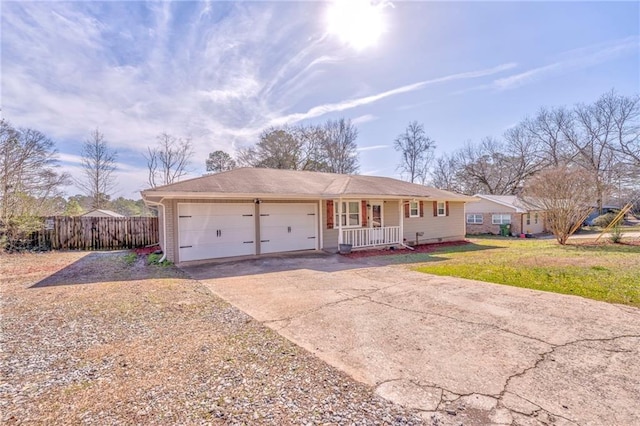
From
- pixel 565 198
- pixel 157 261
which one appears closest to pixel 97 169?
pixel 157 261

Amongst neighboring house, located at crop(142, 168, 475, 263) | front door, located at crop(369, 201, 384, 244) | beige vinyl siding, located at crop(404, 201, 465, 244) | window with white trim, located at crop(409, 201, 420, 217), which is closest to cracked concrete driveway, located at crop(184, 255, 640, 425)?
neighboring house, located at crop(142, 168, 475, 263)

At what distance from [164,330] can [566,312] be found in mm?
6030

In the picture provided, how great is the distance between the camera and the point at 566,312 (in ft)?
15.5

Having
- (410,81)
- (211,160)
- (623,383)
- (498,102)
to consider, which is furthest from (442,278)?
(211,160)

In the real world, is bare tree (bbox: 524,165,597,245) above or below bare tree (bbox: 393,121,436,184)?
below

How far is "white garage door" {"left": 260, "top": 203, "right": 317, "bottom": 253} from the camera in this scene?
1096cm

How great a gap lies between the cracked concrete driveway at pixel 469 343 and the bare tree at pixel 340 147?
22.4 metres

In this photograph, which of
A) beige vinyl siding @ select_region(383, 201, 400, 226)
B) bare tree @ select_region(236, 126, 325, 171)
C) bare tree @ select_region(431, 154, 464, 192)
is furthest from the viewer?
bare tree @ select_region(431, 154, 464, 192)

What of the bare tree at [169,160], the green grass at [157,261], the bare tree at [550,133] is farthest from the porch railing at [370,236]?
the bare tree at [550,133]

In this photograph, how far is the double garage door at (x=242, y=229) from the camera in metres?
9.64

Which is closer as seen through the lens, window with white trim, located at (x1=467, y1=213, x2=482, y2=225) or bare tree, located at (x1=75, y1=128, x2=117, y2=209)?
window with white trim, located at (x1=467, y1=213, x2=482, y2=225)

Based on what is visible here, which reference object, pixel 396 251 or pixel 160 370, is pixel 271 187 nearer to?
pixel 396 251

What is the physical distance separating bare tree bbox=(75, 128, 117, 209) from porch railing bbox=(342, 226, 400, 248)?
23648 millimetres

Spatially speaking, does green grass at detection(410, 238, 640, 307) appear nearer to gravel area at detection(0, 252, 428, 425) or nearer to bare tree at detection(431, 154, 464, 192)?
gravel area at detection(0, 252, 428, 425)
